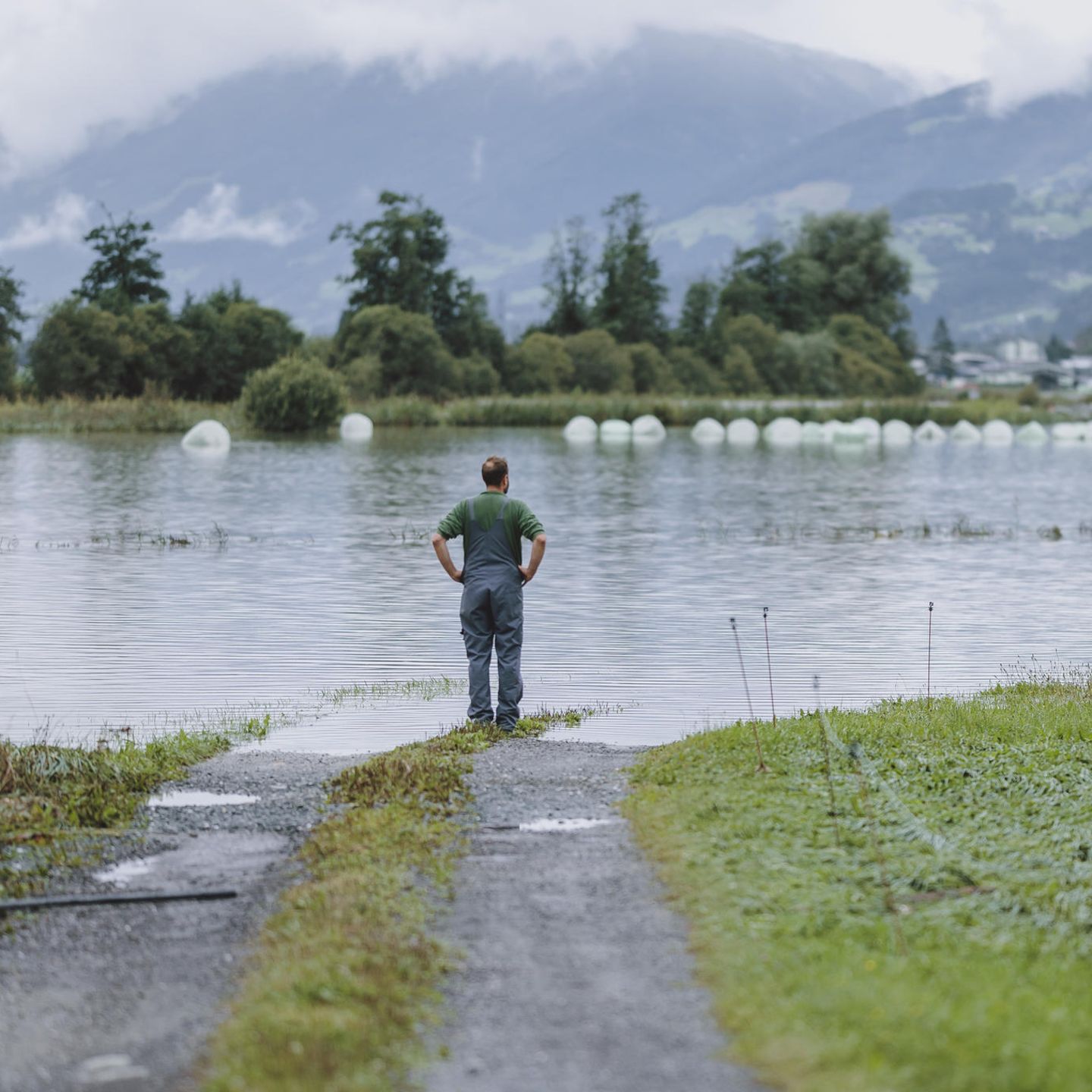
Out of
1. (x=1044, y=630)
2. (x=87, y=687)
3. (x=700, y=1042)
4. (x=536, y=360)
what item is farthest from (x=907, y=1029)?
(x=536, y=360)

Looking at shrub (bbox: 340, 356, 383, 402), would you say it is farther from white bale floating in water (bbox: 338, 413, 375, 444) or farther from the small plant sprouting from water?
the small plant sprouting from water

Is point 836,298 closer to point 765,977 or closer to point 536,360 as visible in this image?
point 536,360

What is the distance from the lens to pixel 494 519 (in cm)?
1281

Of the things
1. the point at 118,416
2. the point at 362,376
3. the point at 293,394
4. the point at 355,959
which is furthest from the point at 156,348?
the point at 355,959

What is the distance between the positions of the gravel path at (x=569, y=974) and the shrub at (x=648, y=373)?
10706 centimetres

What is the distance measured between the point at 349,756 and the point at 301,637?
698 centimetres

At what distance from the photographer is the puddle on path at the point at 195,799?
394 inches

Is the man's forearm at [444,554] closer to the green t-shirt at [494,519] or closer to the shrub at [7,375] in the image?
the green t-shirt at [494,519]

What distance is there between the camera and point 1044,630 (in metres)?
19.7

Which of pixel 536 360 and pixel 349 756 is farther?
pixel 536 360

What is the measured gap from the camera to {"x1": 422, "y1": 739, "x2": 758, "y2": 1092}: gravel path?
18.8 ft

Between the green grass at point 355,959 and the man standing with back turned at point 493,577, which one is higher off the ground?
the man standing with back turned at point 493,577

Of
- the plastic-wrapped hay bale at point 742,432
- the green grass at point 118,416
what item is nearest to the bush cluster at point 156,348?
the green grass at point 118,416

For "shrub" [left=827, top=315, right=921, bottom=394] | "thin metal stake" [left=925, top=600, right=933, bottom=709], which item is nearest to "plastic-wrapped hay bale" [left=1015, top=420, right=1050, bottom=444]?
"shrub" [left=827, top=315, right=921, bottom=394]
